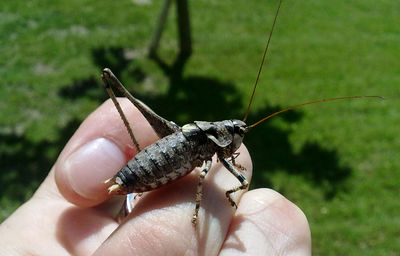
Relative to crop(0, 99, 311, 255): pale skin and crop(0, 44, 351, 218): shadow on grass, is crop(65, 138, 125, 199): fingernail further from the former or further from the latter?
crop(0, 44, 351, 218): shadow on grass

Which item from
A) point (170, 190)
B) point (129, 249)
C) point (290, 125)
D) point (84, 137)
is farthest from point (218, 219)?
point (290, 125)

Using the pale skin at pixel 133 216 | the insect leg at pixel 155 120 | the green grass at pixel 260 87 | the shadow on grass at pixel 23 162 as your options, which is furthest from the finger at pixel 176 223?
the shadow on grass at pixel 23 162

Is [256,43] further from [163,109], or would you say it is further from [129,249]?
[129,249]

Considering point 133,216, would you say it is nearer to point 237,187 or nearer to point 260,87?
point 237,187

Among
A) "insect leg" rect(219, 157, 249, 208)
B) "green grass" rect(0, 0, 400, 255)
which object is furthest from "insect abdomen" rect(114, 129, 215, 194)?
"green grass" rect(0, 0, 400, 255)

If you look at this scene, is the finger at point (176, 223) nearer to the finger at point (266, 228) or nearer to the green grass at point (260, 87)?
the finger at point (266, 228)

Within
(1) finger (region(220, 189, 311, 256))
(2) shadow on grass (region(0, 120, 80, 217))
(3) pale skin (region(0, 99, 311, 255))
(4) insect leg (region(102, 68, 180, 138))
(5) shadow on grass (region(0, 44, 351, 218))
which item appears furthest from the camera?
(5) shadow on grass (region(0, 44, 351, 218))

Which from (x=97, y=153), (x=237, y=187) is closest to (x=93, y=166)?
(x=97, y=153)
